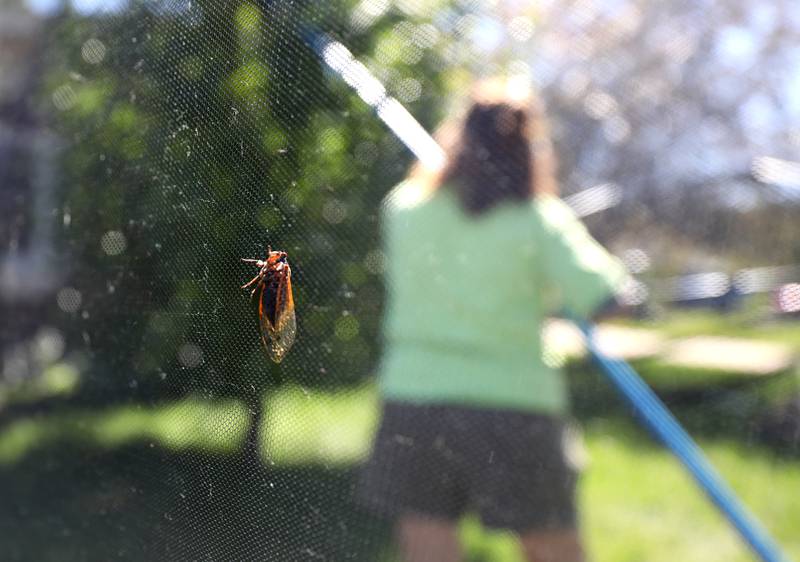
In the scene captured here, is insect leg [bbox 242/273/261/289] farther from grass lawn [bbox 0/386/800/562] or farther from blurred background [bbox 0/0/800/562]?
grass lawn [bbox 0/386/800/562]

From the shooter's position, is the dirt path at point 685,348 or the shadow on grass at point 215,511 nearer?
the shadow on grass at point 215,511

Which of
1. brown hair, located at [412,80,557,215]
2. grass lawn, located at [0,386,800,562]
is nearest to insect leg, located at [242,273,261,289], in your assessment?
grass lawn, located at [0,386,800,562]

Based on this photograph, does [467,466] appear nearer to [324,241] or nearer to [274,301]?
[324,241]

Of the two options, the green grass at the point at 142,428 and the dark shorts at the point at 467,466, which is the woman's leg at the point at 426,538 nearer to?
the dark shorts at the point at 467,466

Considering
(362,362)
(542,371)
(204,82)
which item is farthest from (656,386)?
(204,82)

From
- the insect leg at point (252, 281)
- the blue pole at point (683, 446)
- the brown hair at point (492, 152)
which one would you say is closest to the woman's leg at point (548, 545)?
the blue pole at point (683, 446)

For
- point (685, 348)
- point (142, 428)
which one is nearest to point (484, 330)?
point (685, 348)
